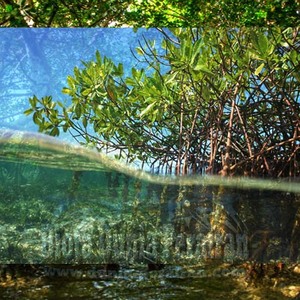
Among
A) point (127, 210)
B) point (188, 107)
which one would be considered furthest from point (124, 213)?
point (188, 107)

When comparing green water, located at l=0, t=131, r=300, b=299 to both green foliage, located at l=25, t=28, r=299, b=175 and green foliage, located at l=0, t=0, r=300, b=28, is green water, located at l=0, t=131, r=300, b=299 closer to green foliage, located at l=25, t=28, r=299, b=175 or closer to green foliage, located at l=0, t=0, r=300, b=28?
green foliage, located at l=25, t=28, r=299, b=175

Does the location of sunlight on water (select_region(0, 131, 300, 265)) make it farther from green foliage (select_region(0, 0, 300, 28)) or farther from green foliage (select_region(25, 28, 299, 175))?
green foliage (select_region(0, 0, 300, 28))

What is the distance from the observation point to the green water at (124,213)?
413 centimetres

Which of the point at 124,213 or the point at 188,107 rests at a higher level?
the point at 188,107

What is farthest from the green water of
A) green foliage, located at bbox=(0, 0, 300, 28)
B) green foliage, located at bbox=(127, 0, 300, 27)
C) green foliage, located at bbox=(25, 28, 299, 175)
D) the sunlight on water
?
green foliage, located at bbox=(127, 0, 300, 27)

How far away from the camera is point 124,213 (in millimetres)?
4195

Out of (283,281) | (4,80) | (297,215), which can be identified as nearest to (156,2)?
(4,80)

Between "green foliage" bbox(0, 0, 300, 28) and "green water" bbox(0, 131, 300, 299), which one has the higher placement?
"green foliage" bbox(0, 0, 300, 28)

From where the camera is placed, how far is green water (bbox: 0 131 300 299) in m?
4.13

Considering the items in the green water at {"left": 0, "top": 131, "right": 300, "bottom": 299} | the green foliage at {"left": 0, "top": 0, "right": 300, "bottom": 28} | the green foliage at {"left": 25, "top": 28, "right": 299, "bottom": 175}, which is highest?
the green foliage at {"left": 0, "top": 0, "right": 300, "bottom": 28}

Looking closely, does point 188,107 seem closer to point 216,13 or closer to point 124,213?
point 216,13

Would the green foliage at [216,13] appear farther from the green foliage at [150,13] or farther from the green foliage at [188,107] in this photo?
the green foliage at [188,107]

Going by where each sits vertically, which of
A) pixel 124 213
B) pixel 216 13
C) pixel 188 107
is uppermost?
pixel 216 13

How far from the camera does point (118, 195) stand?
164 inches
